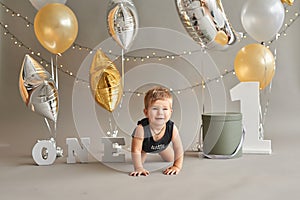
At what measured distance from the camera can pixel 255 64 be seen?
112 inches

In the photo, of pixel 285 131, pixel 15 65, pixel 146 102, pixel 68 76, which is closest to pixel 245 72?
pixel 285 131

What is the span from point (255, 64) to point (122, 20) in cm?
81

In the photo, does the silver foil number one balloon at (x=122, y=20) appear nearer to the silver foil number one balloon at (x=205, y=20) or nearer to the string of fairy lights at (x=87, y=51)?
the silver foil number one balloon at (x=205, y=20)

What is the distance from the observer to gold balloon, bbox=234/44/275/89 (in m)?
2.86

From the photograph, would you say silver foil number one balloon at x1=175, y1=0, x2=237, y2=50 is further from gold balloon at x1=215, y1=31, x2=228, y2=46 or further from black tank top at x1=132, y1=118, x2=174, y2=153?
black tank top at x1=132, y1=118, x2=174, y2=153

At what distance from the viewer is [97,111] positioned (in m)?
3.85

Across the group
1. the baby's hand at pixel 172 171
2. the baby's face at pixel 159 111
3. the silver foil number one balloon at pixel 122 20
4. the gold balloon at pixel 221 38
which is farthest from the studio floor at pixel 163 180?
the silver foil number one balloon at pixel 122 20

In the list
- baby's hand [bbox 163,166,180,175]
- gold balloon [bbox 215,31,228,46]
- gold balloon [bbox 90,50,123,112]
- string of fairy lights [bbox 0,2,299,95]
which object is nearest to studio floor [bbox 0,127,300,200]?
baby's hand [bbox 163,166,180,175]

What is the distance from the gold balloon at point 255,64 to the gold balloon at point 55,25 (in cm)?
99

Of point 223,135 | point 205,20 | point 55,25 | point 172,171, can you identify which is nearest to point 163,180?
point 172,171

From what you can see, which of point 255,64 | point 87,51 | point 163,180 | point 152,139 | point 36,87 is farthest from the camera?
point 87,51

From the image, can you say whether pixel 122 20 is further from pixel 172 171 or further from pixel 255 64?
pixel 172 171

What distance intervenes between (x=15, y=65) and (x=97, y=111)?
2.67 feet

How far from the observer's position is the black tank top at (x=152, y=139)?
7.38ft
